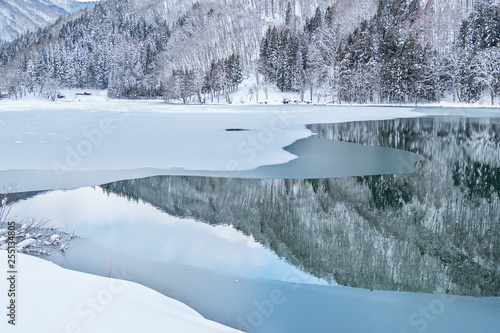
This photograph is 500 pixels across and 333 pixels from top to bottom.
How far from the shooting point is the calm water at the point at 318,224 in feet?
20.8

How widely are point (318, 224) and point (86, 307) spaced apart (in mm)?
5590

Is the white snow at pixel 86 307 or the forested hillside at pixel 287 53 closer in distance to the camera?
the white snow at pixel 86 307

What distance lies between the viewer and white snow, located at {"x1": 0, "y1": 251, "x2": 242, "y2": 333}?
11.1 ft

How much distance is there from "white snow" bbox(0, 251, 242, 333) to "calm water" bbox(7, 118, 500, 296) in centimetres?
215

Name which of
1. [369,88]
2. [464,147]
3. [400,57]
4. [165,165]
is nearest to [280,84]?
[369,88]

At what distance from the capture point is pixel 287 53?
3248 inches

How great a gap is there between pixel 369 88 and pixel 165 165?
61.3m

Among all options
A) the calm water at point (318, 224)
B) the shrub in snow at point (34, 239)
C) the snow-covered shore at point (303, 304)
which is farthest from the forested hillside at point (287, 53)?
the shrub in snow at point (34, 239)

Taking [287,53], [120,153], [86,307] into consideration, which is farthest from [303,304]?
[287,53]

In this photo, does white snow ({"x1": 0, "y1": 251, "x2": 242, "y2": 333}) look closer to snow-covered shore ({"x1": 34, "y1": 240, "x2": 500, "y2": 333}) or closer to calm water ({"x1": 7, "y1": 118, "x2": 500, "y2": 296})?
snow-covered shore ({"x1": 34, "y1": 240, "x2": 500, "y2": 333})

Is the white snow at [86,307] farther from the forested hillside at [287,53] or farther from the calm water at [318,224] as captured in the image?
the forested hillside at [287,53]

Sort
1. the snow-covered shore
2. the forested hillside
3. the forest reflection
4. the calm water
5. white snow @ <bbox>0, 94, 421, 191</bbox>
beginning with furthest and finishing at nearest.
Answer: the forested hillside < white snow @ <bbox>0, 94, 421, 191</bbox> < the calm water < the forest reflection < the snow-covered shore

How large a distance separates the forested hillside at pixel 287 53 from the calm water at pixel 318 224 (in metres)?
56.2

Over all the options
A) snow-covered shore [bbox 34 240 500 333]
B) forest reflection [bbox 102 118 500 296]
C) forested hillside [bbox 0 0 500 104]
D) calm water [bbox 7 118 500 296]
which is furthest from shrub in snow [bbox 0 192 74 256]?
→ forested hillside [bbox 0 0 500 104]
